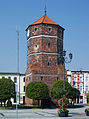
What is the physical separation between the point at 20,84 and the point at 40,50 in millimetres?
22269

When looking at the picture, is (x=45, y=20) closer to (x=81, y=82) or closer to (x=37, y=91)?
(x=37, y=91)

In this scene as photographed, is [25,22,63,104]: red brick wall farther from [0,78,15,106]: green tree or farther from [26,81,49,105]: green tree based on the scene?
[0,78,15,106]: green tree

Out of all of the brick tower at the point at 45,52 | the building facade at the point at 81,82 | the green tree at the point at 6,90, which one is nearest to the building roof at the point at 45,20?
the brick tower at the point at 45,52

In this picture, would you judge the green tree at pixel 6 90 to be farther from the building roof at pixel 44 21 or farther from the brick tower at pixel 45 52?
the building roof at pixel 44 21

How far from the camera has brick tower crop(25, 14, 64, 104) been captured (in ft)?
174

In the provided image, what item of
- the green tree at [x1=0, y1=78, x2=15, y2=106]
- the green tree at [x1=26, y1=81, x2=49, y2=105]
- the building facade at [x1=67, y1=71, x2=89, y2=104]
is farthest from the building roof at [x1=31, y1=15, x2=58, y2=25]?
the building facade at [x1=67, y1=71, x2=89, y2=104]

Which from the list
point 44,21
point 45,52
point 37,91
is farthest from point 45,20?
point 37,91

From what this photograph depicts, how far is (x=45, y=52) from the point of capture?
53.9 meters

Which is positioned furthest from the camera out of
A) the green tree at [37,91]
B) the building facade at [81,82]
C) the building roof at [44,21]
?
the building facade at [81,82]

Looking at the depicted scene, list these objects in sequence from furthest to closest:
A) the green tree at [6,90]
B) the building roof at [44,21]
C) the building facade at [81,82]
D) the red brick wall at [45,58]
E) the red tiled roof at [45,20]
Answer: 1. the building facade at [81,82]
2. the red tiled roof at [45,20]
3. the building roof at [44,21]
4. the red brick wall at [45,58]
5. the green tree at [6,90]

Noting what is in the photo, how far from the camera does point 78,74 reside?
7281 cm

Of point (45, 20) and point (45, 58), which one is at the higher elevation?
point (45, 20)

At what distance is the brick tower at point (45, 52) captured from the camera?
53156 millimetres

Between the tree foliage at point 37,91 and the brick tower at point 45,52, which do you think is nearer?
the tree foliage at point 37,91
